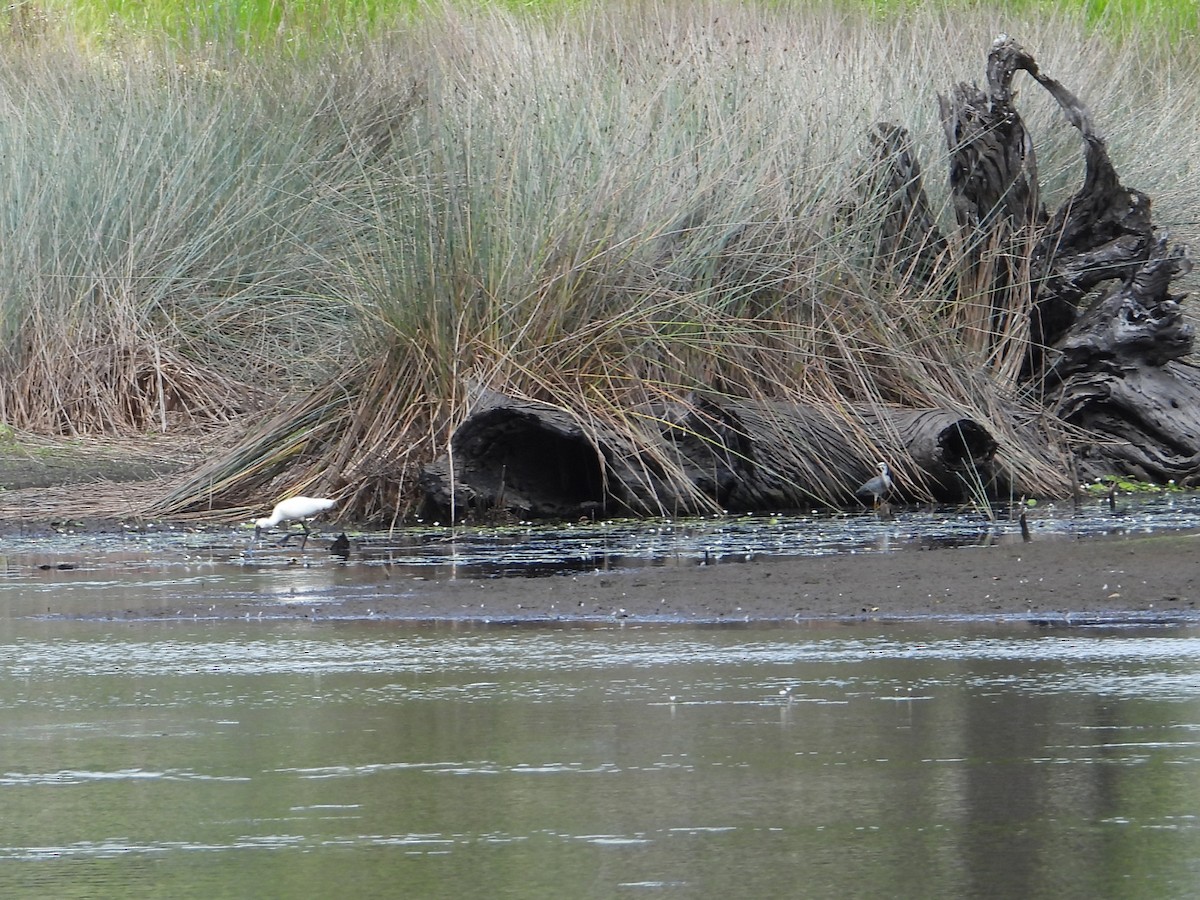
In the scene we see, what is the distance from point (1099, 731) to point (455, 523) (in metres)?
6.12

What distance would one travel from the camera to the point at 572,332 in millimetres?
11320

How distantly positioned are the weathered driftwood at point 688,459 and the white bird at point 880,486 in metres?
0.23

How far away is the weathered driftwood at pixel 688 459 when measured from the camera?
35.2 feet

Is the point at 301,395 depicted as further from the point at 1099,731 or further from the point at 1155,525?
the point at 1099,731

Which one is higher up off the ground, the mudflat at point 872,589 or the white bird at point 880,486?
the white bird at point 880,486

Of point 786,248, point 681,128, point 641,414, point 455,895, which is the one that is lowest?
point 455,895

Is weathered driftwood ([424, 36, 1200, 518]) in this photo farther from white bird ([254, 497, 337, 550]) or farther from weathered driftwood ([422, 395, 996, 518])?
white bird ([254, 497, 337, 550])

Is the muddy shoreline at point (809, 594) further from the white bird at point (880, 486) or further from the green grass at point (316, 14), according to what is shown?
the green grass at point (316, 14)

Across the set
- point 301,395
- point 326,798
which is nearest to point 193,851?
point 326,798

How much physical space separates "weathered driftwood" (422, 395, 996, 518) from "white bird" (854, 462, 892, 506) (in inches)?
9.2

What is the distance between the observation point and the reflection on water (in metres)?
3.89

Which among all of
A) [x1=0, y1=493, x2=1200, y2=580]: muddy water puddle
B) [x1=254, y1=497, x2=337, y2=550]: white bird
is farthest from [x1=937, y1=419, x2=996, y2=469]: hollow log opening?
[x1=254, y1=497, x2=337, y2=550]: white bird

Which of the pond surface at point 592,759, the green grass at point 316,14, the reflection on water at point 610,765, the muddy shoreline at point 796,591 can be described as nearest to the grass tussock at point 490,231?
the green grass at point 316,14

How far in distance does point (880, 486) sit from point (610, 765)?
6317 millimetres
